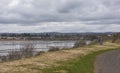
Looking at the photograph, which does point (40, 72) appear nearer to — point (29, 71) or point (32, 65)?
point (29, 71)

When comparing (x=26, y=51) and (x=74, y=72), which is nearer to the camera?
(x=74, y=72)

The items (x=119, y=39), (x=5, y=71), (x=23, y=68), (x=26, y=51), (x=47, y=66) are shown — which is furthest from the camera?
(x=119, y=39)

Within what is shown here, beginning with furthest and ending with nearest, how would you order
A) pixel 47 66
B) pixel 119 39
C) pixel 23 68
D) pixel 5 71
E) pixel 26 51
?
pixel 119 39 < pixel 26 51 < pixel 47 66 < pixel 23 68 < pixel 5 71

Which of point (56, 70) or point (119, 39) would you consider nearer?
point (56, 70)

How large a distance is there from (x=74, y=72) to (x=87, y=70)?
1588 millimetres

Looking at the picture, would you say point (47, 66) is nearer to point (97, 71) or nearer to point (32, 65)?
point (32, 65)

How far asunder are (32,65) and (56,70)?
244 centimetres

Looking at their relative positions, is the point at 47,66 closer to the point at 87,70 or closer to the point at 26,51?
the point at 87,70

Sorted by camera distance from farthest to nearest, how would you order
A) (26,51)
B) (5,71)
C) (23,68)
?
(26,51) → (23,68) → (5,71)

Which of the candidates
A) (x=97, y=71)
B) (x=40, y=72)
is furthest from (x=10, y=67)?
(x=97, y=71)

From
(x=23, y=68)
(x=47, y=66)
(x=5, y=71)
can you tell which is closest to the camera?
(x=5, y=71)

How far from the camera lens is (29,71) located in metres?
20.5

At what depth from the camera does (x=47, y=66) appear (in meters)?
23.1

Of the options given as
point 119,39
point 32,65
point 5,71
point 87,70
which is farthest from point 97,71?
point 119,39
